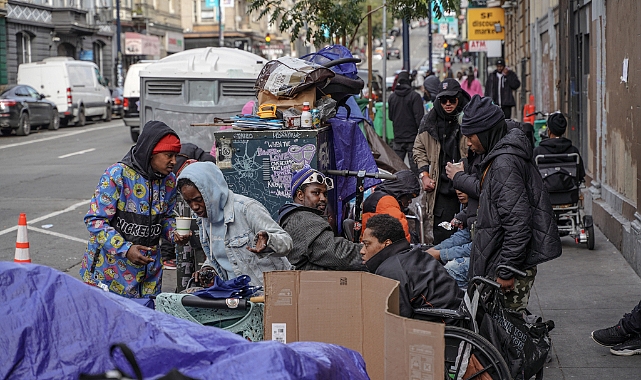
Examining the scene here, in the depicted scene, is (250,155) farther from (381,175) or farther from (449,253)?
(449,253)

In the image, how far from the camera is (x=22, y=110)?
30.4m

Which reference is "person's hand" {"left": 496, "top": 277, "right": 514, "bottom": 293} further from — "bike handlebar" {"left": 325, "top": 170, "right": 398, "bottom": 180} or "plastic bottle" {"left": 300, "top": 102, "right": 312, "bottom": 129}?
"plastic bottle" {"left": 300, "top": 102, "right": 312, "bottom": 129}

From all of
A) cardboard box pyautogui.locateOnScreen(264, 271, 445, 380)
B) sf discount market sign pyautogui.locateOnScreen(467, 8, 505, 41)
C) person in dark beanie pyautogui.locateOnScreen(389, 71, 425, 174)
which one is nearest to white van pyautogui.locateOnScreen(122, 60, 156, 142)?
sf discount market sign pyautogui.locateOnScreen(467, 8, 505, 41)

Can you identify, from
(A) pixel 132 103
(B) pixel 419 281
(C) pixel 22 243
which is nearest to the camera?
(B) pixel 419 281

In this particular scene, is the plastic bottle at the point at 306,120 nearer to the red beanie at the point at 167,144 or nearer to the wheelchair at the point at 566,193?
the red beanie at the point at 167,144

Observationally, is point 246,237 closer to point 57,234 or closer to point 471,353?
point 471,353

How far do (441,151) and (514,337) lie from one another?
12.8 ft

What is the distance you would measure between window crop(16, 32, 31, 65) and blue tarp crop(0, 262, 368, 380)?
147 ft

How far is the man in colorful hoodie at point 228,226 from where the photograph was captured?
565 centimetres

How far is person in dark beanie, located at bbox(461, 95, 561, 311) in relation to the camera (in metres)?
5.57

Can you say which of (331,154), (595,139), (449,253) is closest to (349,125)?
(331,154)

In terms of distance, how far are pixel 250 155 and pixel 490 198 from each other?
2061 millimetres

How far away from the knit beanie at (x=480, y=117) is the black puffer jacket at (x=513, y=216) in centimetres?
17

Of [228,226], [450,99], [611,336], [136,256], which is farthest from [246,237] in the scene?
[450,99]
